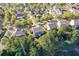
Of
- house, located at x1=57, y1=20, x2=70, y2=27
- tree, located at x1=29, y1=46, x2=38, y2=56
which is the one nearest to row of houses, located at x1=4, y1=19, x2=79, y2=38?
house, located at x1=57, y1=20, x2=70, y2=27

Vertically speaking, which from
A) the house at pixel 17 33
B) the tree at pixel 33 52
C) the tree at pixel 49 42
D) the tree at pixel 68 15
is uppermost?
the tree at pixel 68 15

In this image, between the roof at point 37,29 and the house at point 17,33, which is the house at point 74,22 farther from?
the house at point 17,33

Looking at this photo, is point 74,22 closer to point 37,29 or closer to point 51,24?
point 51,24

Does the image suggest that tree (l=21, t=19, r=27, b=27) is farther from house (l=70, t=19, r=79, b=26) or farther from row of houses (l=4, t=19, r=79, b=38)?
house (l=70, t=19, r=79, b=26)

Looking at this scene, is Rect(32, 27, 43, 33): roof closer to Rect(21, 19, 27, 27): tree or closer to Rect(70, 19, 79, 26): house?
Rect(21, 19, 27, 27): tree

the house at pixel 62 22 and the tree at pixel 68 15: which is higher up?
the tree at pixel 68 15

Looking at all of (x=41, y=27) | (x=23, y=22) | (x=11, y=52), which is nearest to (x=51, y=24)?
(x=41, y=27)

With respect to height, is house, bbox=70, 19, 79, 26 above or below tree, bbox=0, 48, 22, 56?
above

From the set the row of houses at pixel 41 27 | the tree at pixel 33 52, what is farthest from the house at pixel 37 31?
the tree at pixel 33 52

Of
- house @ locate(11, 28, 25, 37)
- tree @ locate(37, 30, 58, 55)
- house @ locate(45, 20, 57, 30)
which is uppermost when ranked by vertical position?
house @ locate(45, 20, 57, 30)

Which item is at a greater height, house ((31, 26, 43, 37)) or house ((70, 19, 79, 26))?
house ((70, 19, 79, 26))

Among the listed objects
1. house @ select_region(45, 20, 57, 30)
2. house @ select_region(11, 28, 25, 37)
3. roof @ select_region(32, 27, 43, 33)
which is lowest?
house @ select_region(11, 28, 25, 37)

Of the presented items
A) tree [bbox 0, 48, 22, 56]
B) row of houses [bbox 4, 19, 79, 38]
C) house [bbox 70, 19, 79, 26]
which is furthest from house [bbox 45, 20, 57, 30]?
tree [bbox 0, 48, 22, 56]
